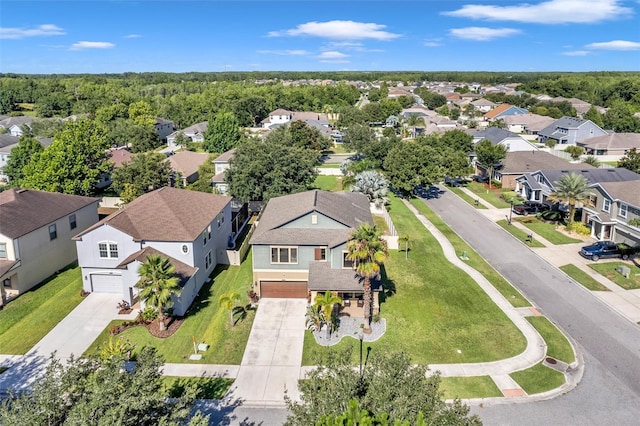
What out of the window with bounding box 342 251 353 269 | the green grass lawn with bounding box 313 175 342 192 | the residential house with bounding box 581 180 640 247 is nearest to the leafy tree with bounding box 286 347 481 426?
the window with bounding box 342 251 353 269

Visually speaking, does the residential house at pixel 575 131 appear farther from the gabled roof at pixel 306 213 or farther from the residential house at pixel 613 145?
the gabled roof at pixel 306 213

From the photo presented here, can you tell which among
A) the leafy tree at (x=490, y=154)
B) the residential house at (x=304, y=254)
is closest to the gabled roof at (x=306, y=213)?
the residential house at (x=304, y=254)

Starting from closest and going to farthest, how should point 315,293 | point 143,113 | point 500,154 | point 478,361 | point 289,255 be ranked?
point 478,361, point 315,293, point 289,255, point 500,154, point 143,113

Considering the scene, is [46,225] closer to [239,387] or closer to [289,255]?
[289,255]

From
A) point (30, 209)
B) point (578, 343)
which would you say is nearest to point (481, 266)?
point (578, 343)

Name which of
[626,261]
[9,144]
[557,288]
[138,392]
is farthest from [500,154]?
[9,144]

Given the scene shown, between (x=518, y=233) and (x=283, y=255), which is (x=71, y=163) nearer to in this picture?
(x=283, y=255)
